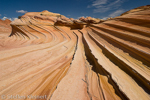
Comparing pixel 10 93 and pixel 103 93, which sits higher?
pixel 10 93

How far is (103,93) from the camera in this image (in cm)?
122

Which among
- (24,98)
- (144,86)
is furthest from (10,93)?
(144,86)

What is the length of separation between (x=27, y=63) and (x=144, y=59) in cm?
333

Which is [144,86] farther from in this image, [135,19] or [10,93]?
[135,19]

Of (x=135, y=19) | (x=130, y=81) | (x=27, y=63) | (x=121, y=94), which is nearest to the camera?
(x=121, y=94)

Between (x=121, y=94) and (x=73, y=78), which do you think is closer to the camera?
(x=121, y=94)

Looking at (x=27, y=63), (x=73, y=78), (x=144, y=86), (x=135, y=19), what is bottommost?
(x=144, y=86)

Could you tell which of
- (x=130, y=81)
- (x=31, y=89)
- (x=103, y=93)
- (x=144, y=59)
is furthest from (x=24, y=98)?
(x=144, y=59)

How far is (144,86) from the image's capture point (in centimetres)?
130

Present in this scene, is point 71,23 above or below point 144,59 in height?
above

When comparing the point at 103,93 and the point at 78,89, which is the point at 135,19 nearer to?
the point at 103,93

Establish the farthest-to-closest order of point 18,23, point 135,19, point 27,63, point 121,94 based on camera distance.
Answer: point 18,23
point 135,19
point 27,63
point 121,94

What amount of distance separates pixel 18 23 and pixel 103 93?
886 cm

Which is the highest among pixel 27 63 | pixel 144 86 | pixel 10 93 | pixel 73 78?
pixel 27 63
